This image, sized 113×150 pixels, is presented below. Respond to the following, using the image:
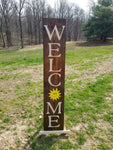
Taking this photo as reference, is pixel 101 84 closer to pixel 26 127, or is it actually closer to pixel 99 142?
pixel 99 142

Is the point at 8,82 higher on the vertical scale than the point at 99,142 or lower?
higher

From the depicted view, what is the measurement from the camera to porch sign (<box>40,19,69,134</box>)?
5.63 feet

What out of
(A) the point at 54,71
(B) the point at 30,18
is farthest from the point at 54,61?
(B) the point at 30,18

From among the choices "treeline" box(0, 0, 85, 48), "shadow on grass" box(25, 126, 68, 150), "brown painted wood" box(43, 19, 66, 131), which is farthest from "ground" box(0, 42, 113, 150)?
"treeline" box(0, 0, 85, 48)

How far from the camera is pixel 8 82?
4590 mm

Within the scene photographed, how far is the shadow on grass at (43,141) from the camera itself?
6.40 ft

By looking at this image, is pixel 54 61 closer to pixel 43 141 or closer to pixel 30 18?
pixel 43 141

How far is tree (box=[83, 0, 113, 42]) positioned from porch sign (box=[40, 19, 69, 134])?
1466cm

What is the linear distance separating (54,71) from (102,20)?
1564 cm

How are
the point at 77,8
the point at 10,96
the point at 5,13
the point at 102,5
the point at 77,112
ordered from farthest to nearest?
the point at 77,8, the point at 5,13, the point at 102,5, the point at 10,96, the point at 77,112

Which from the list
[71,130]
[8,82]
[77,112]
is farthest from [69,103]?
[8,82]

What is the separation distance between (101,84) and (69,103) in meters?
1.66

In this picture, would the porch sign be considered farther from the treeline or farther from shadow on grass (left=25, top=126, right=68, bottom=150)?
the treeline

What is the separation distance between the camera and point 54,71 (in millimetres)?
1879
